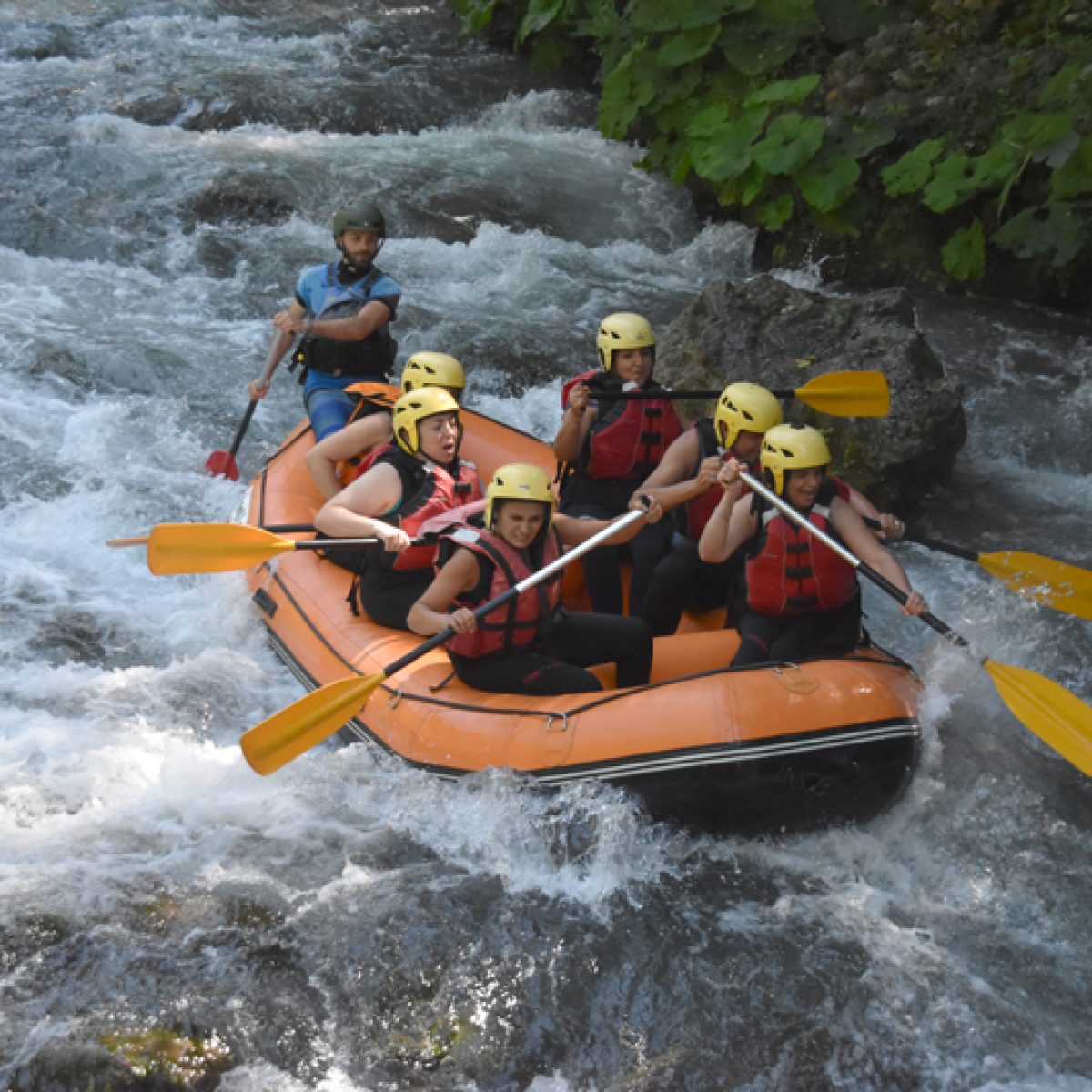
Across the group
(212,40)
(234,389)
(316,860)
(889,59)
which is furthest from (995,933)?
(212,40)

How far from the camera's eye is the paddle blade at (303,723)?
427 cm

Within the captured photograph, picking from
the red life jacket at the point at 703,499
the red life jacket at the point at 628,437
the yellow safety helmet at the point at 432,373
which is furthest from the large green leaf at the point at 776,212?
the yellow safety helmet at the point at 432,373

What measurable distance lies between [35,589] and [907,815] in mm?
3731

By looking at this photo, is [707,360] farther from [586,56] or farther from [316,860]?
[586,56]

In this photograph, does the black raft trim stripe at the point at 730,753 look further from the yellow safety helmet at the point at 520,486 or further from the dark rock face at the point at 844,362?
the dark rock face at the point at 844,362

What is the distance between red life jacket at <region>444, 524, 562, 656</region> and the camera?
439 cm

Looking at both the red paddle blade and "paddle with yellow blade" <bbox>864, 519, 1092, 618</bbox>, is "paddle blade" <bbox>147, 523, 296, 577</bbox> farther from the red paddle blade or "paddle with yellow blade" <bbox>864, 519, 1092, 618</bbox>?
"paddle with yellow blade" <bbox>864, 519, 1092, 618</bbox>

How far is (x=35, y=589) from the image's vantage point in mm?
5984

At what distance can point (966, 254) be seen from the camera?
7840 mm

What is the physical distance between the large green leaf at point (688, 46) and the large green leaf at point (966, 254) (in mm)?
2281

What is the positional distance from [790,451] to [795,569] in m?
0.38

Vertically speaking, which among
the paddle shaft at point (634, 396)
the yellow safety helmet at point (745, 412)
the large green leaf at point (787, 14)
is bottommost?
the paddle shaft at point (634, 396)

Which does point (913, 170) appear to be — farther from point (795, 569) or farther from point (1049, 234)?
point (795, 569)

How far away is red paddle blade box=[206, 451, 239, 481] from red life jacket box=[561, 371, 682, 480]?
6.57 ft
